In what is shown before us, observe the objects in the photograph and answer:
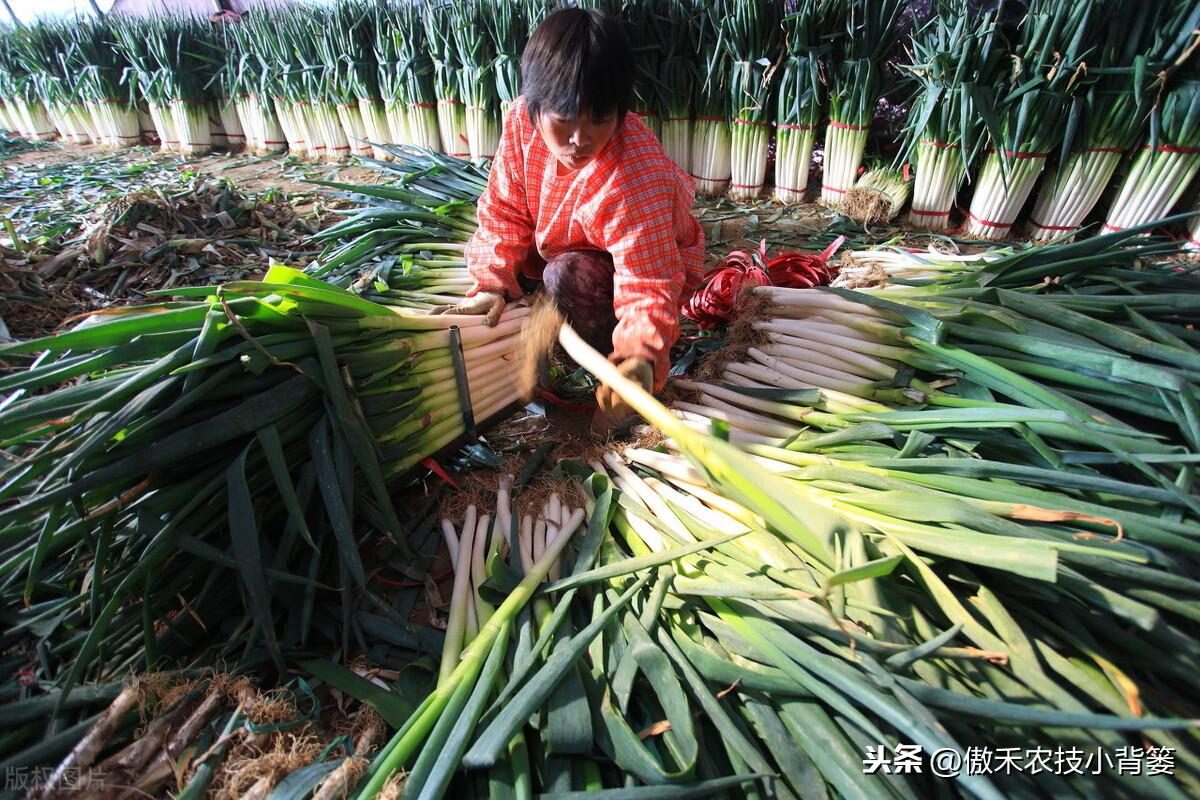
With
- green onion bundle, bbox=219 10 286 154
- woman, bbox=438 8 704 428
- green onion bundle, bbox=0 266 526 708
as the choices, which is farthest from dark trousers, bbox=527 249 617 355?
green onion bundle, bbox=219 10 286 154

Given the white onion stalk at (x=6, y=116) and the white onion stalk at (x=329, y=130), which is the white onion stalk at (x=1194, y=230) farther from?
the white onion stalk at (x=6, y=116)

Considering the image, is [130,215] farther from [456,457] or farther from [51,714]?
[51,714]

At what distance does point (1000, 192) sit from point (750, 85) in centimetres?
190

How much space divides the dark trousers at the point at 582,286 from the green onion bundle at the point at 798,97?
2830 millimetres

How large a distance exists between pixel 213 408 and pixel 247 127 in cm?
797

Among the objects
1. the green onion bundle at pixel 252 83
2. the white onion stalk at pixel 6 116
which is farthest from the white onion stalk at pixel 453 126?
the white onion stalk at pixel 6 116

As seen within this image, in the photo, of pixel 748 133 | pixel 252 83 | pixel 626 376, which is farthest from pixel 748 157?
pixel 252 83

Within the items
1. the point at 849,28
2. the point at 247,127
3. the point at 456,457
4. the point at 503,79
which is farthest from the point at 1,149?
the point at 849,28

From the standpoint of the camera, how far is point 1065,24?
2889 millimetres

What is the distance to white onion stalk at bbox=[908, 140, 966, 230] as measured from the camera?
142 inches

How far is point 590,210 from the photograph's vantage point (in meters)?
1.85

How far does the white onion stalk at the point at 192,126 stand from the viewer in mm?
7102

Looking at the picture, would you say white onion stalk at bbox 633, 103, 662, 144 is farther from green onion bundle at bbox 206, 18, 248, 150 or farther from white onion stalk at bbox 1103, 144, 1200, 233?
green onion bundle at bbox 206, 18, 248, 150

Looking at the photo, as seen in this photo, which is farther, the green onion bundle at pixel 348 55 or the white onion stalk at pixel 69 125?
the white onion stalk at pixel 69 125
